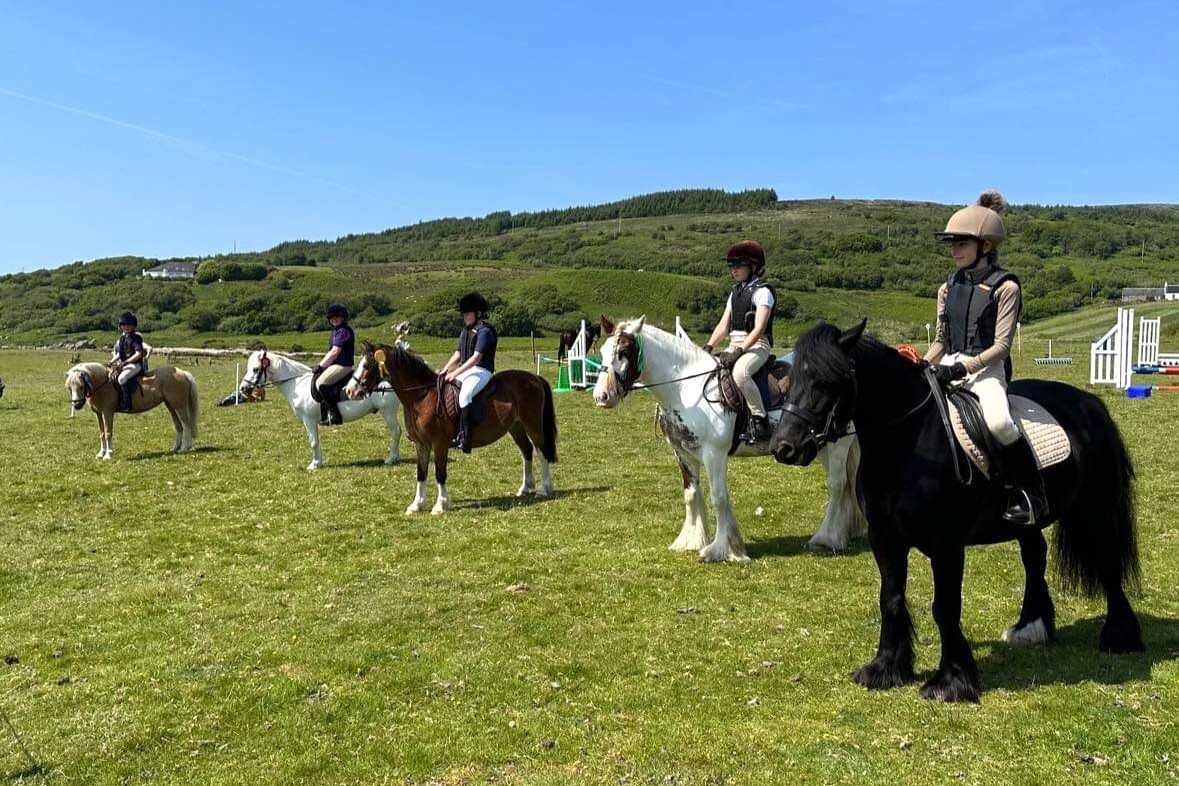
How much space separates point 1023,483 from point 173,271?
13061cm

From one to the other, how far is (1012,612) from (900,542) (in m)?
2.59

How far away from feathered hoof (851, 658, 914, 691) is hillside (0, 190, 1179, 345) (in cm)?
6467

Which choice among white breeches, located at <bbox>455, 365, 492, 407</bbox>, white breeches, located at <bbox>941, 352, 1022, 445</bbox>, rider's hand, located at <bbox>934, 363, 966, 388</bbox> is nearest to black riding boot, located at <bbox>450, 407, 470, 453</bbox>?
white breeches, located at <bbox>455, 365, 492, 407</bbox>

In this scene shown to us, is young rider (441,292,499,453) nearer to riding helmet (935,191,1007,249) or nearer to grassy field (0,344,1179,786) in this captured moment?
grassy field (0,344,1179,786)

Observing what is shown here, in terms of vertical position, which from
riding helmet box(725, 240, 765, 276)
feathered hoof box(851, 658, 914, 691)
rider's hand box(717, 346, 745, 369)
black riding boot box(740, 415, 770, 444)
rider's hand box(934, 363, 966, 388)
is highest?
riding helmet box(725, 240, 765, 276)

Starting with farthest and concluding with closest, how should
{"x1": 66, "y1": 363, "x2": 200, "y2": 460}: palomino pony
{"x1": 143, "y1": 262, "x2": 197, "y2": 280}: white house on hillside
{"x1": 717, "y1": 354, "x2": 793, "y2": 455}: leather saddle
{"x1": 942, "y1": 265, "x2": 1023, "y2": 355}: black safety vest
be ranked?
1. {"x1": 143, "y1": 262, "x2": 197, "y2": 280}: white house on hillside
2. {"x1": 66, "y1": 363, "x2": 200, "y2": 460}: palomino pony
3. {"x1": 717, "y1": 354, "x2": 793, "y2": 455}: leather saddle
4. {"x1": 942, "y1": 265, "x2": 1023, "y2": 355}: black safety vest

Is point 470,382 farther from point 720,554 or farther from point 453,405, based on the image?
point 720,554

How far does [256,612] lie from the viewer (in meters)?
8.22

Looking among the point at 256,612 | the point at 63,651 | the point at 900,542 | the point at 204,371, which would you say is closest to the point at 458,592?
the point at 256,612

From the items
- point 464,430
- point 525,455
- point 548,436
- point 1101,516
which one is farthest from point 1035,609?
point 525,455

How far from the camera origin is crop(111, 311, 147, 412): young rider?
1880 centimetres

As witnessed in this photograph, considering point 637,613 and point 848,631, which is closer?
point 848,631

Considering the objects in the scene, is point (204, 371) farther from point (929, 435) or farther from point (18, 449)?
point (929, 435)

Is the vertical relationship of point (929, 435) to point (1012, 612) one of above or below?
above
